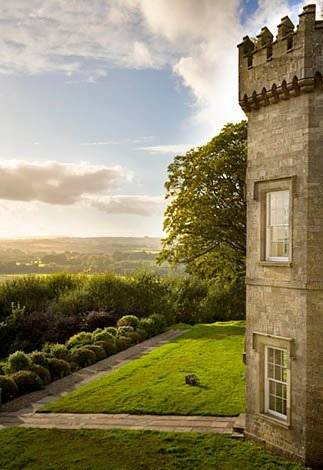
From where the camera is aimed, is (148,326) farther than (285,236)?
Yes

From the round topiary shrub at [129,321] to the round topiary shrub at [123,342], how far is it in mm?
2163

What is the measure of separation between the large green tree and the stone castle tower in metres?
12.4

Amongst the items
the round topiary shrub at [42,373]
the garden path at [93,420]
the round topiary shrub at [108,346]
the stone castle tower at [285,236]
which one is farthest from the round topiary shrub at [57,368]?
the stone castle tower at [285,236]

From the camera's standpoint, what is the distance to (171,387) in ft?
52.7

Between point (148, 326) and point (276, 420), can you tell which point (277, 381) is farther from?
point (148, 326)

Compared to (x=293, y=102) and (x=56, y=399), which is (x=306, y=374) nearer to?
(x=293, y=102)

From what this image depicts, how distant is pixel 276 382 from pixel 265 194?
4345 mm

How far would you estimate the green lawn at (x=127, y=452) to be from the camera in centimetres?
1055

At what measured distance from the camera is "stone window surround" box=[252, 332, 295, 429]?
10.5 meters

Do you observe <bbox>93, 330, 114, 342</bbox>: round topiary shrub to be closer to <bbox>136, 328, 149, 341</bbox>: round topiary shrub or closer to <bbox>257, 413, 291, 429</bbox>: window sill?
<bbox>136, 328, 149, 341</bbox>: round topiary shrub

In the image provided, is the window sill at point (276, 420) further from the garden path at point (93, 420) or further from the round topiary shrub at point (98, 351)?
the round topiary shrub at point (98, 351)

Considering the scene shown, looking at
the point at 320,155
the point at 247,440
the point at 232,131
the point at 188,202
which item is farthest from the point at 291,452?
the point at 232,131

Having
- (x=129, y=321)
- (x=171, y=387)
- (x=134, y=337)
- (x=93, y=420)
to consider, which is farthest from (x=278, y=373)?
(x=129, y=321)

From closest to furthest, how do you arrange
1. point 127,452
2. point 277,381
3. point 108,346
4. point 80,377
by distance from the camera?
point 277,381 → point 127,452 → point 80,377 → point 108,346
